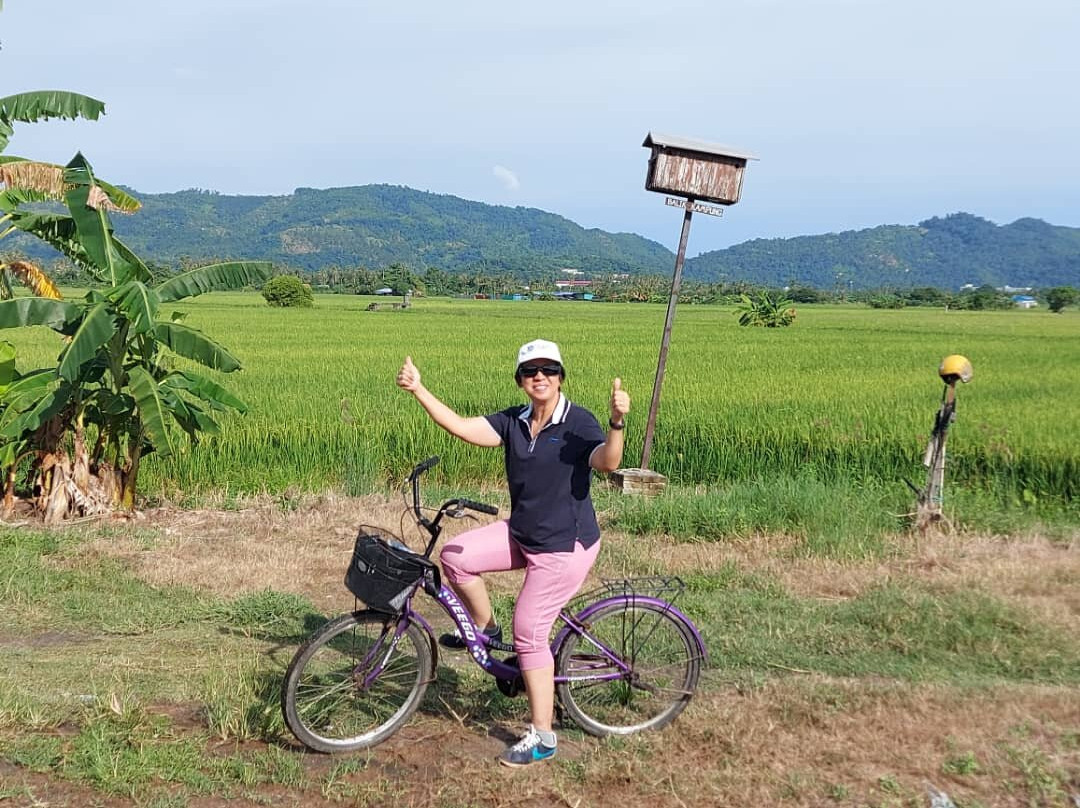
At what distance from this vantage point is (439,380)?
15.5 metres

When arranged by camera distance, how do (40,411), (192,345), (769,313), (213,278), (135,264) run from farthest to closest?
(769,313)
(213,278)
(135,264)
(192,345)
(40,411)

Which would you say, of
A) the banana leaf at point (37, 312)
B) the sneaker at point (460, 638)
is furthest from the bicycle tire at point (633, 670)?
the banana leaf at point (37, 312)

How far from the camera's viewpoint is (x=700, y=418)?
11.0 meters

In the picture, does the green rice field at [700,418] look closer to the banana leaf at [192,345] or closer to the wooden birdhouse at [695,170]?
the banana leaf at [192,345]

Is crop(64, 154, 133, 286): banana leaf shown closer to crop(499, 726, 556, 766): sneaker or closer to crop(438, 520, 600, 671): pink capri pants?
crop(438, 520, 600, 671): pink capri pants

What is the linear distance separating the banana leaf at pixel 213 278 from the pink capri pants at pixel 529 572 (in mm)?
5078

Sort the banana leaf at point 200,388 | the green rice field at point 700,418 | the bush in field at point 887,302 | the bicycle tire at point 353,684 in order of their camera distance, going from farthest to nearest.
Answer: the bush in field at point 887,302
the green rice field at point 700,418
the banana leaf at point 200,388
the bicycle tire at point 353,684

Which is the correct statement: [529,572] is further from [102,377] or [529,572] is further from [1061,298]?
[1061,298]

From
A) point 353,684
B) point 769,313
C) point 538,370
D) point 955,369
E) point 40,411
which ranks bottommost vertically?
point 353,684

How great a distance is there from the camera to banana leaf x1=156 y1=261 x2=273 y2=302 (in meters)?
8.06

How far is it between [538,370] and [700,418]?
7487 mm

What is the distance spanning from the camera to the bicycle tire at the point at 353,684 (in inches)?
149

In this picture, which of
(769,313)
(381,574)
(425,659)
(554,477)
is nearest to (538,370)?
(554,477)

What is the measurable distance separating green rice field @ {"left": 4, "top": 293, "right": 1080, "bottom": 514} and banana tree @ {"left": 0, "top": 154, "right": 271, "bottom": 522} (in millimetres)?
1048
